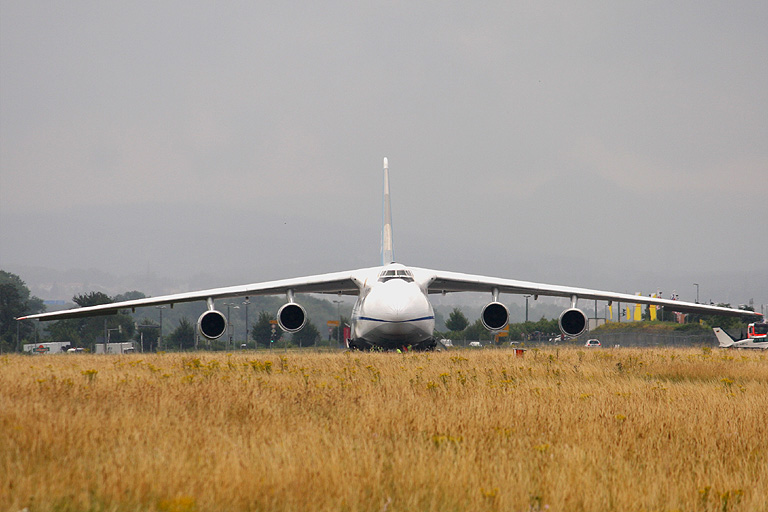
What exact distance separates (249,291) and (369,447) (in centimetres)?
1782

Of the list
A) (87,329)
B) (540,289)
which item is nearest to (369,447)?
(540,289)

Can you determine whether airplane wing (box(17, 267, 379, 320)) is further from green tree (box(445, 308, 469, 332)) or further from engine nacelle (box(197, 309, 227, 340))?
green tree (box(445, 308, 469, 332))

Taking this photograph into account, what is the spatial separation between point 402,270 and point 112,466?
1660cm

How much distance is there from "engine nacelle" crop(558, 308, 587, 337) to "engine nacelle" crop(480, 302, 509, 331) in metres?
1.63

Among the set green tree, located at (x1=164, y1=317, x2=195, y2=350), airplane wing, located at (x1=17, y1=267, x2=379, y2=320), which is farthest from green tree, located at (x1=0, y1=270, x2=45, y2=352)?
airplane wing, located at (x1=17, y1=267, x2=379, y2=320)

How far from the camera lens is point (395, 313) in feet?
60.3

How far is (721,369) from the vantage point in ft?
41.5

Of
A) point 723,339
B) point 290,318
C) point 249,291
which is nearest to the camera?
point 290,318

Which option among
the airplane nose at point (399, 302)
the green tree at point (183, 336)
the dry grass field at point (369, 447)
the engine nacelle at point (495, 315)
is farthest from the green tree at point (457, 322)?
the dry grass field at point (369, 447)

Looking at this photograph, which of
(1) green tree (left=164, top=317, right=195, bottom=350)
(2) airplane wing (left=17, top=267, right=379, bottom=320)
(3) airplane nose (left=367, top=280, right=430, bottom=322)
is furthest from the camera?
(1) green tree (left=164, top=317, right=195, bottom=350)

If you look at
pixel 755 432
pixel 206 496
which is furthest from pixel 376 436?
pixel 755 432

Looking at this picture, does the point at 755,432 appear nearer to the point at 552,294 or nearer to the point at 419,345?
the point at 419,345

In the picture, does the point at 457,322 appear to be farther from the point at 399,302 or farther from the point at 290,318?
the point at 399,302

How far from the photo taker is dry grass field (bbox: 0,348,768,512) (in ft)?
12.3
